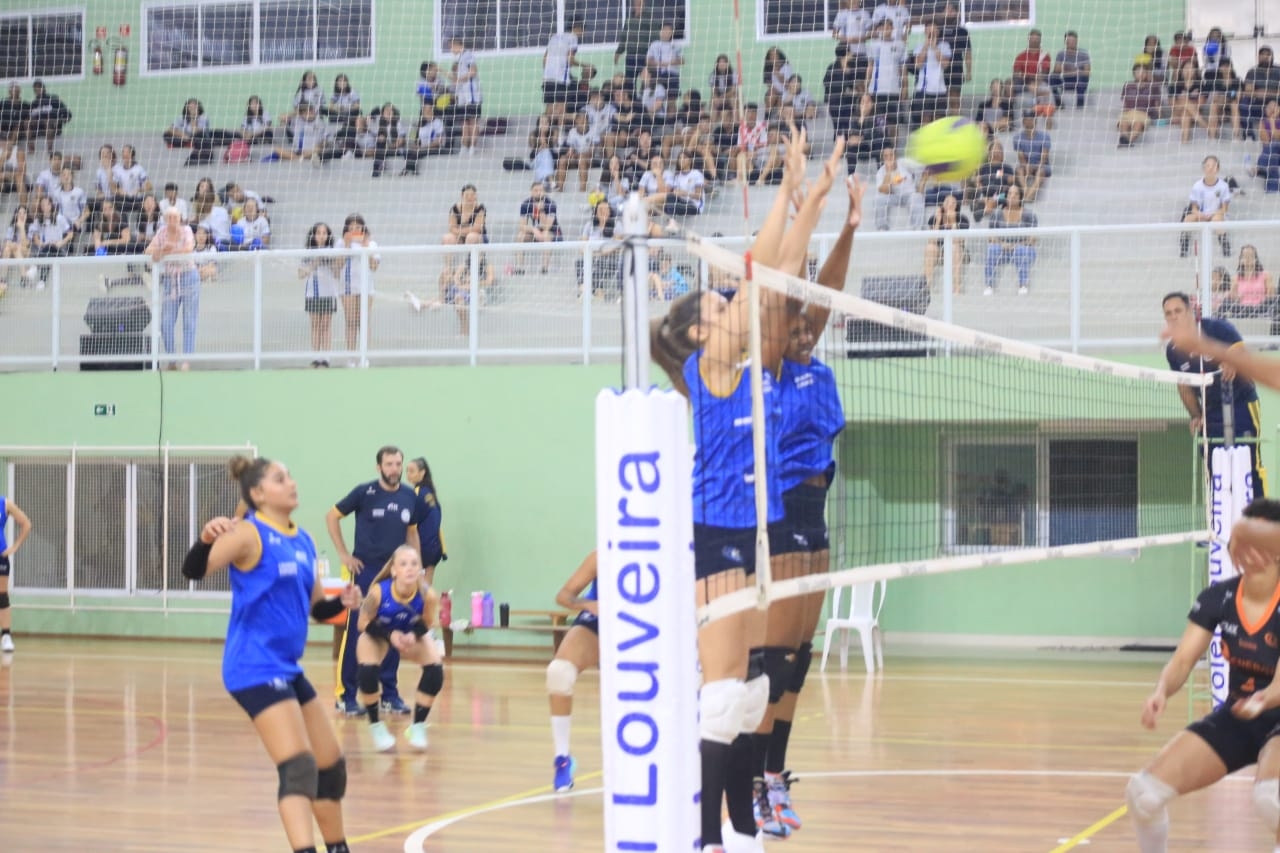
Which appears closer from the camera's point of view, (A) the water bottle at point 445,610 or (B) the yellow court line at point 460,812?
(B) the yellow court line at point 460,812

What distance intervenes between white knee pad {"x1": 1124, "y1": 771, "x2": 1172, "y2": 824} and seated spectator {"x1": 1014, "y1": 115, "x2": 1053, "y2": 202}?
12.1m

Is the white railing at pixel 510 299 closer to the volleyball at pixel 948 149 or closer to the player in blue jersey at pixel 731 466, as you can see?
the volleyball at pixel 948 149

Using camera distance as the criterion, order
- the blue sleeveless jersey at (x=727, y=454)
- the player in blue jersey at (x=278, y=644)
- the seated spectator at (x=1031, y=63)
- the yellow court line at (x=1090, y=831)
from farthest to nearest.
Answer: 1. the seated spectator at (x=1031, y=63)
2. the yellow court line at (x=1090, y=831)
3. the player in blue jersey at (x=278, y=644)
4. the blue sleeveless jersey at (x=727, y=454)

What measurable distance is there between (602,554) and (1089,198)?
14.4 meters

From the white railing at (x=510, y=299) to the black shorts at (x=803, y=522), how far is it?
688cm

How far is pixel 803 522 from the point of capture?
668 centimetres

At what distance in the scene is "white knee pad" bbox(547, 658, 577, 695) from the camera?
900 centimetres

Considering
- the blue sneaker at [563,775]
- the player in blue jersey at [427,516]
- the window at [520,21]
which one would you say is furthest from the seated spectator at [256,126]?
the blue sneaker at [563,775]

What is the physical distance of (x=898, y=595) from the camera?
16062 mm

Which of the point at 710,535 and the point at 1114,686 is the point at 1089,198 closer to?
the point at 1114,686

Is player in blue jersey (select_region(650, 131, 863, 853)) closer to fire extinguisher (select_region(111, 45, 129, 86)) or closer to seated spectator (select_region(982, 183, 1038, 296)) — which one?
seated spectator (select_region(982, 183, 1038, 296))

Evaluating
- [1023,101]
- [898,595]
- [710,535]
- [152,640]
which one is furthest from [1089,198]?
[710,535]

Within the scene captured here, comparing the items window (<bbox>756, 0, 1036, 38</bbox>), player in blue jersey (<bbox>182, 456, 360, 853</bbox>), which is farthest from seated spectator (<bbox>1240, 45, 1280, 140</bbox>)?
player in blue jersey (<bbox>182, 456, 360, 853</bbox>)

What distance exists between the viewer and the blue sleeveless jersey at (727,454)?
5.93 m
